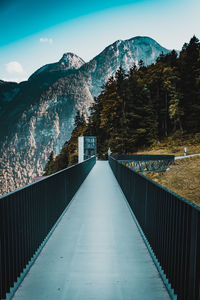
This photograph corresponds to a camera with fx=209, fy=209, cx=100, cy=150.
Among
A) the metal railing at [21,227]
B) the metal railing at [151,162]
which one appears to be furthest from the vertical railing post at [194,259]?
the metal railing at [151,162]

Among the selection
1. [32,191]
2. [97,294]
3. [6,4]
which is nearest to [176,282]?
[97,294]

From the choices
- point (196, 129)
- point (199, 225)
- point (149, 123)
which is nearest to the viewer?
point (199, 225)

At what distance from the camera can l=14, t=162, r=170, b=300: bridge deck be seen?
302 cm

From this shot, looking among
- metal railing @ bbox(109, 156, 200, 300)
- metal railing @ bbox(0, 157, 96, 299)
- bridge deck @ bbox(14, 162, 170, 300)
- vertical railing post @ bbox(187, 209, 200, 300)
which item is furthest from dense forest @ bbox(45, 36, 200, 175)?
vertical railing post @ bbox(187, 209, 200, 300)

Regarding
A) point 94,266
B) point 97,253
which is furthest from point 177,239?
point 97,253

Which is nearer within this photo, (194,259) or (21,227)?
(194,259)

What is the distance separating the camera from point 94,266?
148 inches

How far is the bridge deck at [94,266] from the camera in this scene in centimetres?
302

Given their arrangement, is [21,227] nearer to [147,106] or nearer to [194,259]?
[194,259]

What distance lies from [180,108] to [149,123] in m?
7.28

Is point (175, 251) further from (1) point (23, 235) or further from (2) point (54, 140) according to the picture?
(2) point (54, 140)

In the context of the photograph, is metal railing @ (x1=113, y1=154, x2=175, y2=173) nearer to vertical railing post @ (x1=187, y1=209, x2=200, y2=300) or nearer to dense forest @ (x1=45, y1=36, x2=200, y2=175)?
dense forest @ (x1=45, y1=36, x2=200, y2=175)

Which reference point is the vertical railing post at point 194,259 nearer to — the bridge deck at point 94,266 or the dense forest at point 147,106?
the bridge deck at point 94,266

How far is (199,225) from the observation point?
2.23 metres
